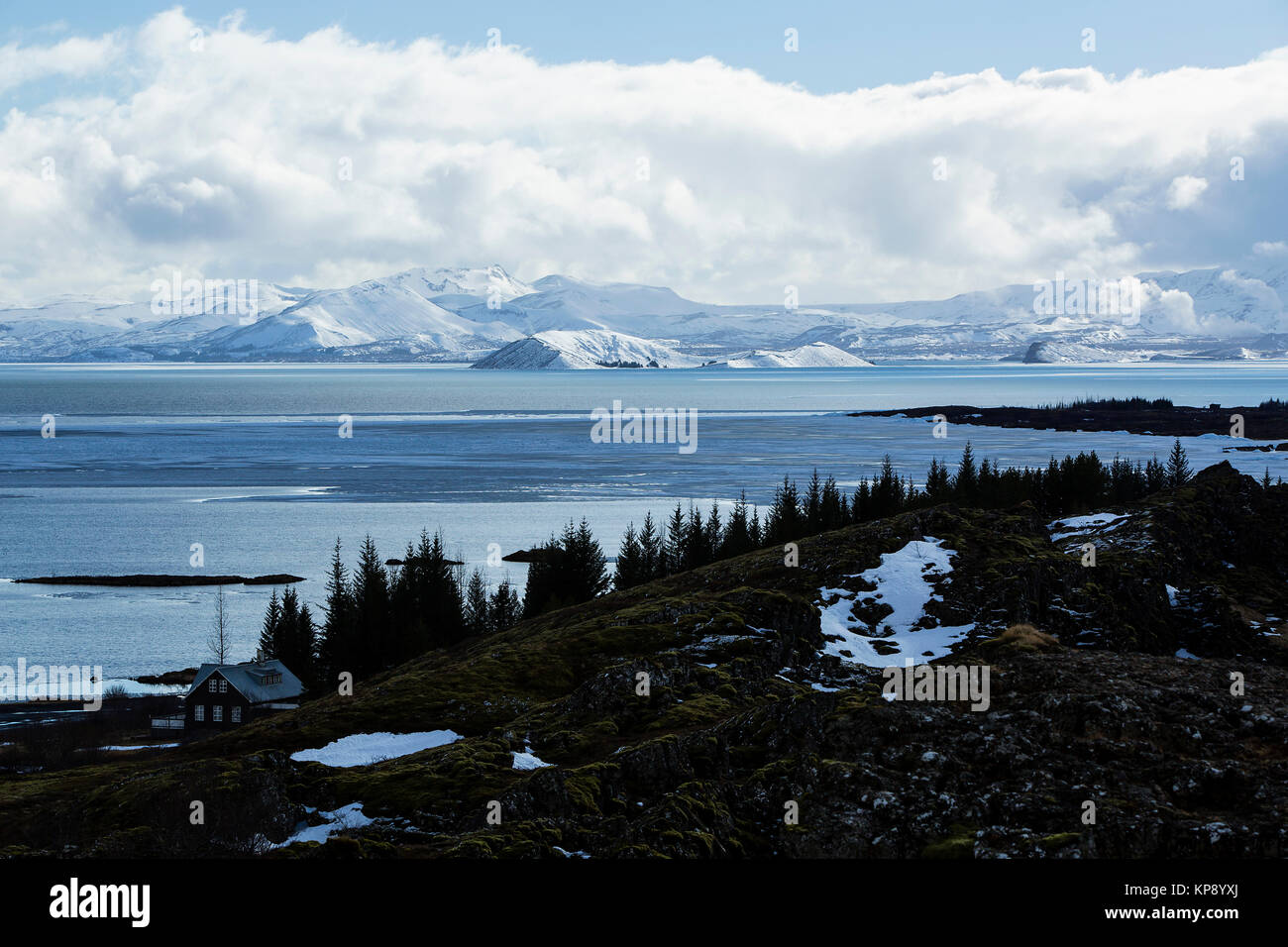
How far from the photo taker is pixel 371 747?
1283 inches

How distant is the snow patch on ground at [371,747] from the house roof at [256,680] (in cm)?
2195

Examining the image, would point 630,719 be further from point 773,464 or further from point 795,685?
point 773,464

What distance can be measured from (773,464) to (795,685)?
4956 inches

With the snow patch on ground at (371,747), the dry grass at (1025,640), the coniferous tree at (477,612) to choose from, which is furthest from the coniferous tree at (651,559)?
the snow patch on ground at (371,747)

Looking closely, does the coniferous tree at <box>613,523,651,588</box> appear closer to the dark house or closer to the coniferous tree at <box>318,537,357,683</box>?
the coniferous tree at <box>318,537,357,683</box>

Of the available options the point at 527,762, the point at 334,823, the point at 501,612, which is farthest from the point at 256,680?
the point at 334,823

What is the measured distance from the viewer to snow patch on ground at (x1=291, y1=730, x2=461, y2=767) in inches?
1233

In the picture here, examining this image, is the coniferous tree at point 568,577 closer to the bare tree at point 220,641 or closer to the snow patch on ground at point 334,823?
the bare tree at point 220,641

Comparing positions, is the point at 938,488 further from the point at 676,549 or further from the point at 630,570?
the point at 630,570

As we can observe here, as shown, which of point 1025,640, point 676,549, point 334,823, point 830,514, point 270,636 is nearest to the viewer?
point 334,823

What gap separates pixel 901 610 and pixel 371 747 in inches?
813
